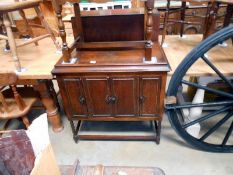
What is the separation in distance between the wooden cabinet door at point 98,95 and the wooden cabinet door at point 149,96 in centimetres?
23

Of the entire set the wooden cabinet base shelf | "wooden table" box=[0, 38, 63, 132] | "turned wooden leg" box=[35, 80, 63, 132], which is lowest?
the wooden cabinet base shelf

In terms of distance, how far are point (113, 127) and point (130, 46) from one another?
79cm

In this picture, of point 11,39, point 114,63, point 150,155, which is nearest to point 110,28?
point 114,63

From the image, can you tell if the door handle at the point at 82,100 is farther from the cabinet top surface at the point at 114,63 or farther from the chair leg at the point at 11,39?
the chair leg at the point at 11,39

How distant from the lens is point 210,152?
4.78ft

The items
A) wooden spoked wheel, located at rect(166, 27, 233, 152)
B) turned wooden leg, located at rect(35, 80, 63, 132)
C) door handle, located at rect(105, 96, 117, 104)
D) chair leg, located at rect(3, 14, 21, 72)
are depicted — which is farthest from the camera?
turned wooden leg, located at rect(35, 80, 63, 132)

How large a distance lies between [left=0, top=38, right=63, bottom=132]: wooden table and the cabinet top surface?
0.17m

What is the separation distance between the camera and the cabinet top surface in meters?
1.15

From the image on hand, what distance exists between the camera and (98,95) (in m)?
1.29

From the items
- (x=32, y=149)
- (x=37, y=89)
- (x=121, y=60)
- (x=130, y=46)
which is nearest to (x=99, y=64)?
(x=121, y=60)

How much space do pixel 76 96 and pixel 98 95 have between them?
155mm

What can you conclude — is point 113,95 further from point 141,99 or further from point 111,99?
point 141,99

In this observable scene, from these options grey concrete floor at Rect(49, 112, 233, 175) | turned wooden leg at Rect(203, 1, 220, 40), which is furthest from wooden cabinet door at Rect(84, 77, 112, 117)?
turned wooden leg at Rect(203, 1, 220, 40)

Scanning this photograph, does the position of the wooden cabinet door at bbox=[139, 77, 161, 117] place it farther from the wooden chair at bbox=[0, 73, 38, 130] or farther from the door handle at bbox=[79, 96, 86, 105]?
the wooden chair at bbox=[0, 73, 38, 130]
